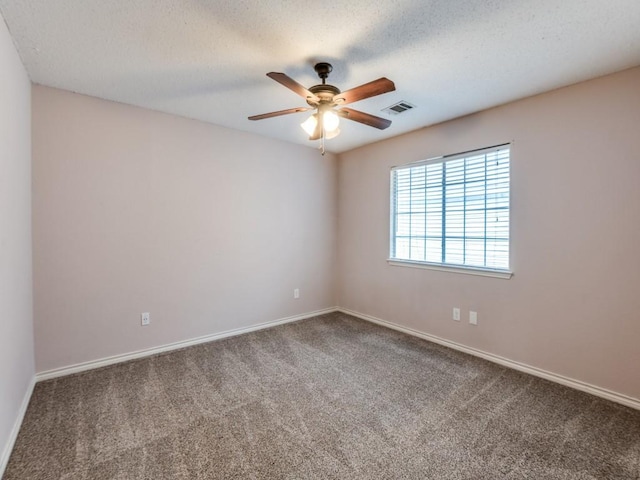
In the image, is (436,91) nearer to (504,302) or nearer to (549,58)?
(549,58)

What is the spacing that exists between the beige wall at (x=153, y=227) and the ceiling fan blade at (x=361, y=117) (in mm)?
1745

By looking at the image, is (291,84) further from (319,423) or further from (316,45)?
(319,423)

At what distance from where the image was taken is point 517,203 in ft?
8.85

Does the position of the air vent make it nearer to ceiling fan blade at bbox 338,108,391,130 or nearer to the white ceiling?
the white ceiling

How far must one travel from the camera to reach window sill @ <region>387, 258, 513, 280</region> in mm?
2817

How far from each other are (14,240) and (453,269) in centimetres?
356

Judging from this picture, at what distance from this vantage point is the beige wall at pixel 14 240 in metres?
1.67

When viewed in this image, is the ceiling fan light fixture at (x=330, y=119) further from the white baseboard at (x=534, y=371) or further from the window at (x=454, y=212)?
the white baseboard at (x=534, y=371)

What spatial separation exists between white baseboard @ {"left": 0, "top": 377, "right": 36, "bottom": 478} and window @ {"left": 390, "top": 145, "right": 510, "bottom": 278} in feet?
11.4

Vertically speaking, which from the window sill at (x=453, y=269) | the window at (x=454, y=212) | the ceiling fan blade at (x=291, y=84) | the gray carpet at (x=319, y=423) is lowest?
the gray carpet at (x=319, y=423)

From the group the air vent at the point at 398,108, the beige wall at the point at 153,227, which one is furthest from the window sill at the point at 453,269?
the air vent at the point at 398,108

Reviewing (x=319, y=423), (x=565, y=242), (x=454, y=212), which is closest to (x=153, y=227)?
(x=319, y=423)

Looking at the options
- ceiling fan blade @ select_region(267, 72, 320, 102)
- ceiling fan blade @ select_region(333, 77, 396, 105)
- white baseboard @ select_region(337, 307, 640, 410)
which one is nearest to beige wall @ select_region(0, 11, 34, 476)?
ceiling fan blade @ select_region(267, 72, 320, 102)

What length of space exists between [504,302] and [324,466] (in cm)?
215
